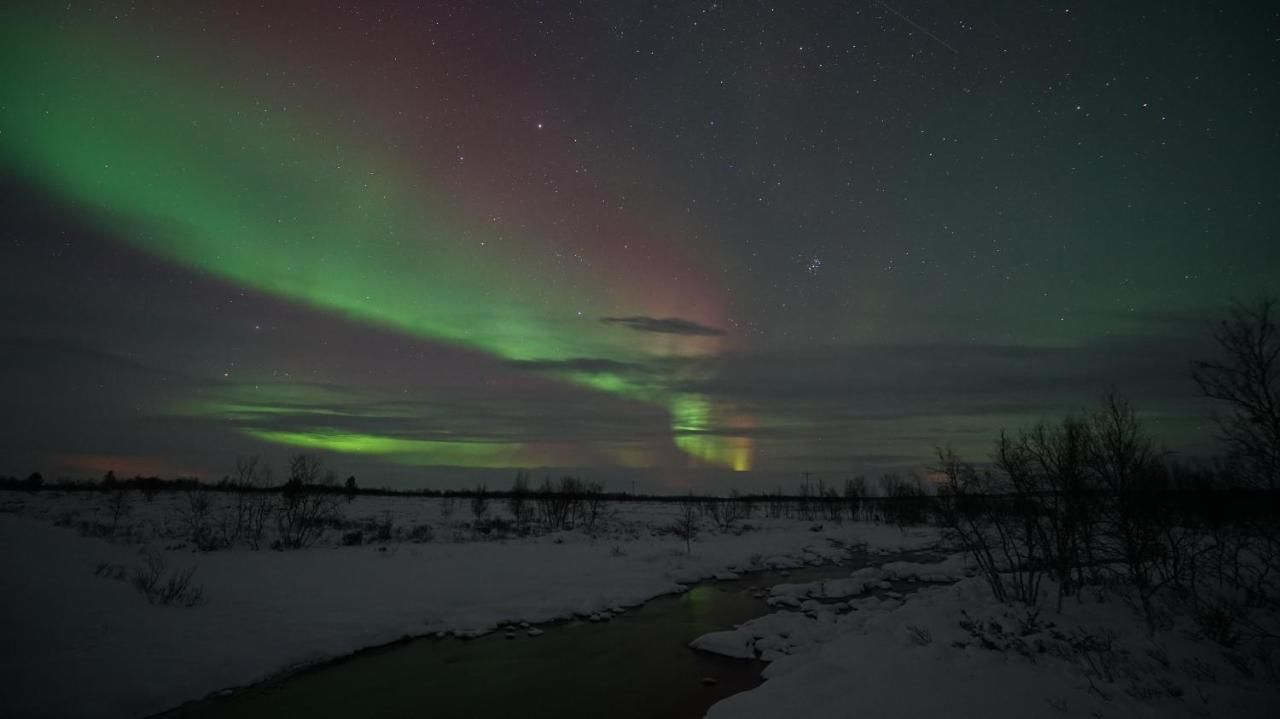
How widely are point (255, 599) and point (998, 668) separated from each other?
792 inches

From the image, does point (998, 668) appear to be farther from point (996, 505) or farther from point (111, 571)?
point (111, 571)

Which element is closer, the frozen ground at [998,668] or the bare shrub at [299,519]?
the frozen ground at [998,668]

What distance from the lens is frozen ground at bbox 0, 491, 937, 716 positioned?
9.77 meters

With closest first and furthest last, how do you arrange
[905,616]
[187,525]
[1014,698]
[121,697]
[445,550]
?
[1014,698] → [121,697] → [905,616] → [445,550] → [187,525]

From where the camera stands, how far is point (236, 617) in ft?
46.0

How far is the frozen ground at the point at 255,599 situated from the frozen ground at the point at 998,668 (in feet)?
3.11

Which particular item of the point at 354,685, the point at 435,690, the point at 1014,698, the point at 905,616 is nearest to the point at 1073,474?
the point at 905,616

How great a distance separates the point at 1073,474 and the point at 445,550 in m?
27.6

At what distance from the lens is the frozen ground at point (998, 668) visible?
7.56 meters

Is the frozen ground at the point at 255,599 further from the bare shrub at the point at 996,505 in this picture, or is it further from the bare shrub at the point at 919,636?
the bare shrub at the point at 996,505

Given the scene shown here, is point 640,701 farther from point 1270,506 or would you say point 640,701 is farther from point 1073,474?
point 1270,506

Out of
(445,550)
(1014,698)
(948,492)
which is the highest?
(948,492)

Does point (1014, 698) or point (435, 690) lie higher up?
point (1014, 698)

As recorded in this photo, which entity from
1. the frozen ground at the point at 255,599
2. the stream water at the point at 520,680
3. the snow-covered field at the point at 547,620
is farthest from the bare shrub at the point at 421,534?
the stream water at the point at 520,680
